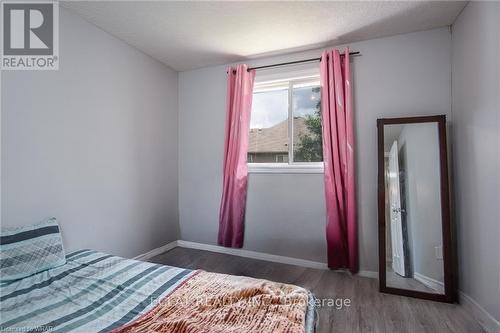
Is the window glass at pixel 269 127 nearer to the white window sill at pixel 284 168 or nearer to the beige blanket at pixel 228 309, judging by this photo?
the white window sill at pixel 284 168

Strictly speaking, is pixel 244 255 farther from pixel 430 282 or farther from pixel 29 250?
pixel 29 250

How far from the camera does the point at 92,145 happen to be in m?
2.33

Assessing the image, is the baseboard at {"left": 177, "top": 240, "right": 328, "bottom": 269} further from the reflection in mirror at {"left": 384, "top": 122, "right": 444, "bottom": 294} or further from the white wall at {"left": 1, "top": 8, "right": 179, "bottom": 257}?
the reflection in mirror at {"left": 384, "top": 122, "right": 444, "bottom": 294}

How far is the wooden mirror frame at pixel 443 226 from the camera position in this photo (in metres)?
2.04

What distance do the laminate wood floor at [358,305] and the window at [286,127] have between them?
114cm

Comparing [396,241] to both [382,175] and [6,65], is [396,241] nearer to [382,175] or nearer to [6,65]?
[382,175]

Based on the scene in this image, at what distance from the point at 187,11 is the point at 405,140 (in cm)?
234

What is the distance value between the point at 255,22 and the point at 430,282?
284cm

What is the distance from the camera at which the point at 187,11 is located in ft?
7.04

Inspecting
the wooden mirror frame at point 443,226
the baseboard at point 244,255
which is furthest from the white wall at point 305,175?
the wooden mirror frame at point 443,226

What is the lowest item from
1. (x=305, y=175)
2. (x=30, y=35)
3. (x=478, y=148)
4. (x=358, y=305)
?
(x=358, y=305)

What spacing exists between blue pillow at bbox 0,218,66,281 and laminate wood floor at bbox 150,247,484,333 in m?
1.28

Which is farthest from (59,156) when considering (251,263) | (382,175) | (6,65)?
(382,175)

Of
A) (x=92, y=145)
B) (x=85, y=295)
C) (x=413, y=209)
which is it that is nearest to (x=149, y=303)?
(x=85, y=295)
